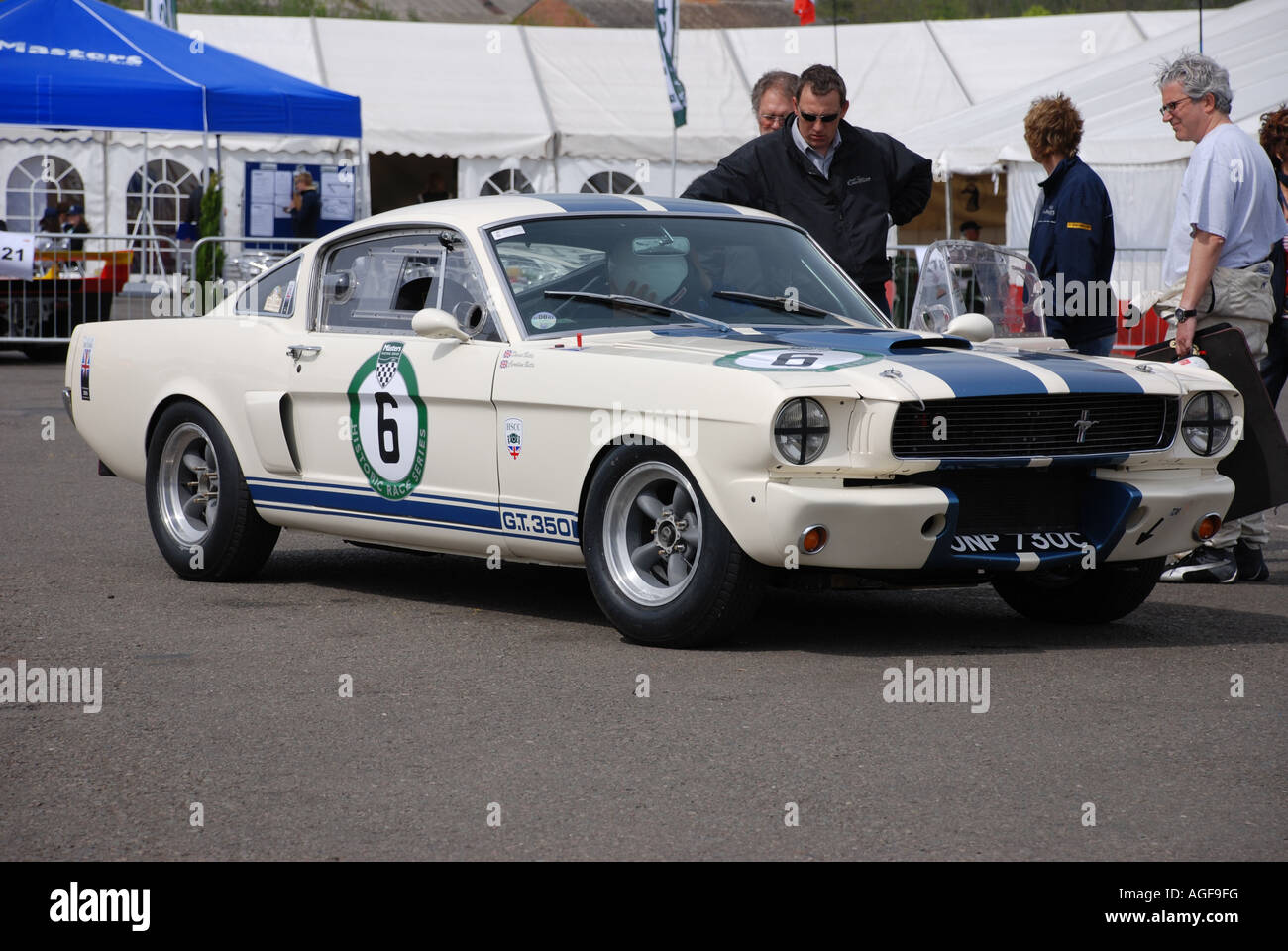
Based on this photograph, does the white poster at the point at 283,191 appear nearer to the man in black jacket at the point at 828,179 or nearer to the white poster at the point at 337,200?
the white poster at the point at 337,200

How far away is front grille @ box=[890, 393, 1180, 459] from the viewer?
17.8ft

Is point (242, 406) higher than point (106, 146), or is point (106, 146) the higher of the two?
point (106, 146)

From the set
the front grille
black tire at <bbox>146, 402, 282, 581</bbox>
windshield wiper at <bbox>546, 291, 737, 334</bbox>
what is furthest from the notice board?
the front grille

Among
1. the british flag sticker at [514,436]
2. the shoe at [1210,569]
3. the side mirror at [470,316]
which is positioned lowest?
the shoe at [1210,569]

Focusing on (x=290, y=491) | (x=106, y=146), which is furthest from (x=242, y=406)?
(x=106, y=146)

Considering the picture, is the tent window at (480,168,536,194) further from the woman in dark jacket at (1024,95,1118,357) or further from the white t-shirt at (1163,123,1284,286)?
the white t-shirt at (1163,123,1284,286)

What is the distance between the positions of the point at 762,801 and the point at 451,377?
269 cm

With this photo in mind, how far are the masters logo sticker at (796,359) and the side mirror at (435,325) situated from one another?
3.57 feet

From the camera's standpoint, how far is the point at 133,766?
437cm

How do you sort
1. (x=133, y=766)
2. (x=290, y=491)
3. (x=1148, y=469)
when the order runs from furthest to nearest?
(x=290, y=491), (x=1148, y=469), (x=133, y=766)

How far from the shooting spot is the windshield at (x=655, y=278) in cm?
641

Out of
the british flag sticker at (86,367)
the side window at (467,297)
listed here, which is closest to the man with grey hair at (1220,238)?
the side window at (467,297)

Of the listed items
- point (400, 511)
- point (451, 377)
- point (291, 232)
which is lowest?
point (400, 511)
